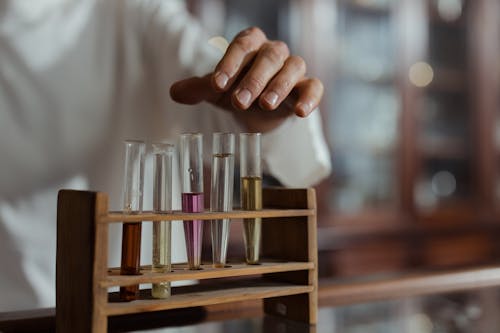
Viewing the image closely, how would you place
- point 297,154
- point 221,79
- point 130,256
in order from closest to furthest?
point 130,256 → point 221,79 → point 297,154

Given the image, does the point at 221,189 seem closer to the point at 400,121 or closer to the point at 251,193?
the point at 251,193

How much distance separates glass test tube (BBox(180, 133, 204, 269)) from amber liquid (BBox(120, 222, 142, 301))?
59mm

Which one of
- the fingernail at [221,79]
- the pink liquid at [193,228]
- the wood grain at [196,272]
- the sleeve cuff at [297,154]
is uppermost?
the fingernail at [221,79]

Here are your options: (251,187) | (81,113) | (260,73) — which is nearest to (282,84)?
(260,73)

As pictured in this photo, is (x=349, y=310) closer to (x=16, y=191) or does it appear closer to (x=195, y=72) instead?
(x=195, y=72)

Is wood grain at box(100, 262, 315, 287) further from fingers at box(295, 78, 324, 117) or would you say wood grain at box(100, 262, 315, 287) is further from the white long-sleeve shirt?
the white long-sleeve shirt

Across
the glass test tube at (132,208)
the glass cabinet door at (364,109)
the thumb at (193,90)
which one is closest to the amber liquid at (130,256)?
the glass test tube at (132,208)

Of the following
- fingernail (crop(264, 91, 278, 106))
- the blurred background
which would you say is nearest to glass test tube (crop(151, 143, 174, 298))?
fingernail (crop(264, 91, 278, 106))

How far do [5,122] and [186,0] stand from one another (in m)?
1.26

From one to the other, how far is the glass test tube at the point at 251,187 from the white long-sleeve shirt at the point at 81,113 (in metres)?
0.30

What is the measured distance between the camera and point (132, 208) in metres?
0.65

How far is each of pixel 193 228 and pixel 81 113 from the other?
559mm

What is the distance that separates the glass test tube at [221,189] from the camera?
0.69 meters

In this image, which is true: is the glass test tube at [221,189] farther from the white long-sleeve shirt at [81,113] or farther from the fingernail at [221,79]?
the white long-sleeve shirt at [81,113]
